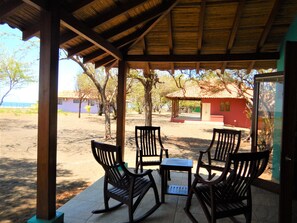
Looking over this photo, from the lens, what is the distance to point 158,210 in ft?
10.7

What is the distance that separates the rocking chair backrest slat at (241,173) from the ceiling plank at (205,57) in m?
2.73

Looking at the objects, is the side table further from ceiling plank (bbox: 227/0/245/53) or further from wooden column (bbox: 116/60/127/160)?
ceiling plank (bbox: 227/0/245/53)

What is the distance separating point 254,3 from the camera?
3.81 m

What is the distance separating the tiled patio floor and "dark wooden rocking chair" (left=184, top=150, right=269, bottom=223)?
1.73 feet

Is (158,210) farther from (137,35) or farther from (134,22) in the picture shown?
(137,35)

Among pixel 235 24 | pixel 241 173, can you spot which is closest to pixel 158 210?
pixel 241 173

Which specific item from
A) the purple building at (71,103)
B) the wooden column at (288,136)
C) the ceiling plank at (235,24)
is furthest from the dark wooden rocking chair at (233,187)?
the purple building at (71,103)

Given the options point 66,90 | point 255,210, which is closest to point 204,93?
point 255,210

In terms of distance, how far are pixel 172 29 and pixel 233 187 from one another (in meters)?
3.06

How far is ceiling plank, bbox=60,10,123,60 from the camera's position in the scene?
111 inches

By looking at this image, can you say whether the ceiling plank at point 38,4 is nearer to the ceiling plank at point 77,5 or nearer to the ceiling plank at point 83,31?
the ceiling plank at point 83,31

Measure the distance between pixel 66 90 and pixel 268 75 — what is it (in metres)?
34.3

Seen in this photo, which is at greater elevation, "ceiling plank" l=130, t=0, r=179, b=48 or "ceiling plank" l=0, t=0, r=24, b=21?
"ceiling plank" l=130, t=0, r=179, b=48

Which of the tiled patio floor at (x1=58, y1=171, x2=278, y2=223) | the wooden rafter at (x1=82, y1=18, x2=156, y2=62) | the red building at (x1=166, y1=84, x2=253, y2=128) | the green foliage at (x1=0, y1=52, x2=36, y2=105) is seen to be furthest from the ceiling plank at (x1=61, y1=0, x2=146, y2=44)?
the red building at (x1=166, y1=84, x2=253, y2=128)
